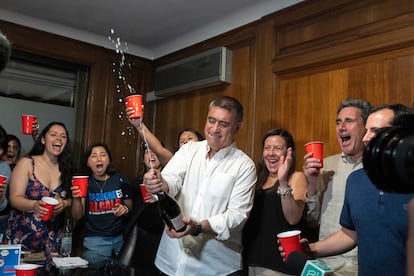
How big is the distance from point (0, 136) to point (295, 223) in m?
1.80

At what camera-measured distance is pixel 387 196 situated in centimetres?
125

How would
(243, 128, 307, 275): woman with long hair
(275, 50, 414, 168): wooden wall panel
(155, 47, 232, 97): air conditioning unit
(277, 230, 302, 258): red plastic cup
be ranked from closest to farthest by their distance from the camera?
(277, 230, 302, 258): red plastic cup → (243, 128, 307, 275): woman with long hair → (275, 50, 414, 168): wooden wall panel → (155, 47, 232, 97): air conditioning unit

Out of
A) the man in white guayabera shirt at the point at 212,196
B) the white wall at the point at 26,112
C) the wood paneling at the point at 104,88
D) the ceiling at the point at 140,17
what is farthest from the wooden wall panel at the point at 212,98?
the man in white guayabera shirt at the point at 212,196

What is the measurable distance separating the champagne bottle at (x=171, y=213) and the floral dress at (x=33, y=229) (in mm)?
1083

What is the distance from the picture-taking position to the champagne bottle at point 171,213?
1.62 m

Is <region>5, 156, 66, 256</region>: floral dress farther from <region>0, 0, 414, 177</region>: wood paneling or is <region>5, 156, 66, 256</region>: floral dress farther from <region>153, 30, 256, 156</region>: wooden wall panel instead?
<region>153, 30, 256, 156</region>: wooden wall panel

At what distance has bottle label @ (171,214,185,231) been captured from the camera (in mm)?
1606

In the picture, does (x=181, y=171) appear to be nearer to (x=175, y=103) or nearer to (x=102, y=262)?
(x=102, y=262)

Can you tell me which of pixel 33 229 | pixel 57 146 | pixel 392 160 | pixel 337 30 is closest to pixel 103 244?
pixel 33 229

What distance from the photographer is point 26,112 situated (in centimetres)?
369

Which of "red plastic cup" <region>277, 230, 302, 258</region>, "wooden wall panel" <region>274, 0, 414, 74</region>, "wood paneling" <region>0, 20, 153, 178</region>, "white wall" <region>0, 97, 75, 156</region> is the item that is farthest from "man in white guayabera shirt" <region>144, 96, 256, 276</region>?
"white wall" <region>0, 97, 75, 156</region>

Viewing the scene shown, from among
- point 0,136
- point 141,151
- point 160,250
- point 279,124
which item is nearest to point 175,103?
point 141,151

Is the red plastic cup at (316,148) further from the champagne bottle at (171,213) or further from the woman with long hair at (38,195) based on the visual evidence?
the woman with long hair at (38,195)

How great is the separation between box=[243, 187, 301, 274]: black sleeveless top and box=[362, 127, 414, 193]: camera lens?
1198mm
